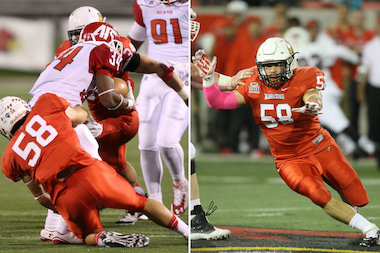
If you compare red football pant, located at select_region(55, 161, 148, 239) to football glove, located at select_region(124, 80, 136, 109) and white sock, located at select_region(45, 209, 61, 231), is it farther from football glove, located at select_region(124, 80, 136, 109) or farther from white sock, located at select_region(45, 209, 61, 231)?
football glove, located at select_region(124, 80, 136, 109)

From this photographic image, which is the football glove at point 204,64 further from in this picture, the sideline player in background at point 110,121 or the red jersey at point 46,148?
the red jersey at point 46,148

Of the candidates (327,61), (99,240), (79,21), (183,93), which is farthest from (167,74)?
(327,61)

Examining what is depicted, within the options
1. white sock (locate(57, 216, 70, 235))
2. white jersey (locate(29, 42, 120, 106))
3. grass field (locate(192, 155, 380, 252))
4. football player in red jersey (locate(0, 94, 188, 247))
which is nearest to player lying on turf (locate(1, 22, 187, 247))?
white jersey (locate(29, 42, 120, 106))

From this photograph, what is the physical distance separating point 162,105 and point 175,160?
1.27ft

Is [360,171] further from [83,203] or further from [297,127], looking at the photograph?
[83,203]

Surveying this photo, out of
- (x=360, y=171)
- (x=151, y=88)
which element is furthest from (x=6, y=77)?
(x=151, y=88)

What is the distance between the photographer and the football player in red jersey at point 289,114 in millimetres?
4066

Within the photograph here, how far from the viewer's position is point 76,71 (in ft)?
12.8

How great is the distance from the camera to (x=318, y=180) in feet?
13.0

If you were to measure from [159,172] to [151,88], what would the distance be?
0.56m

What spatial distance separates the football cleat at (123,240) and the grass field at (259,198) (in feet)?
1.12

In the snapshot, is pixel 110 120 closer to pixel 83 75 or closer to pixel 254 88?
pixel 83 75

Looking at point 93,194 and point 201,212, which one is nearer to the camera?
point 93,194

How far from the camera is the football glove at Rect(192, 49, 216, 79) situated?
3.95 meters
